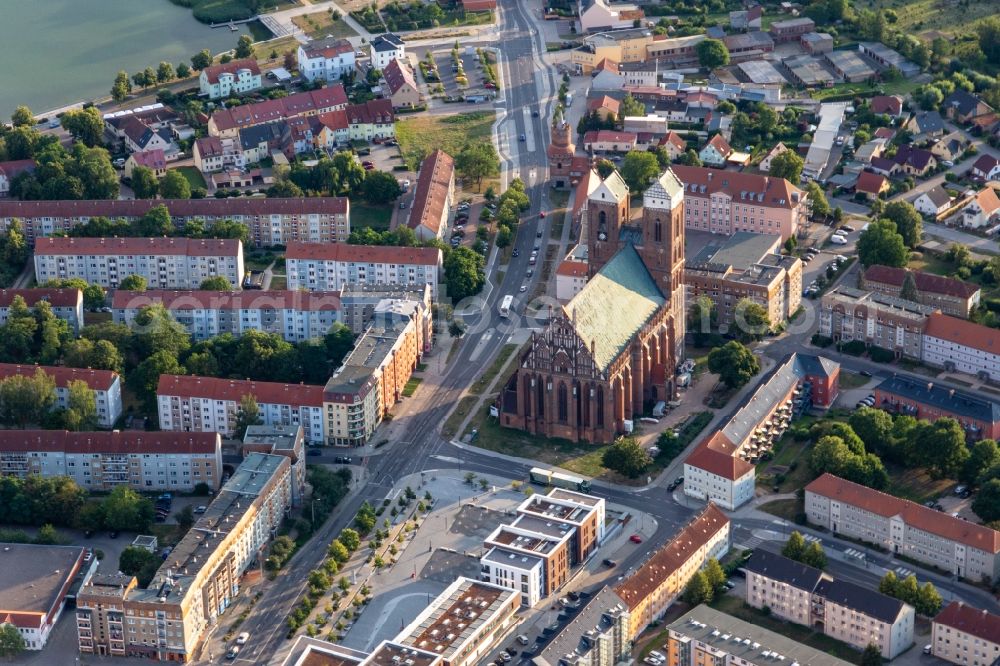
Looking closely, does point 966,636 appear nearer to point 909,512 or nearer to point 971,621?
point 971,621

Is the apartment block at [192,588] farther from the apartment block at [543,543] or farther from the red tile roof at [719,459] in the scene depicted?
the red tile roof at [719,459]

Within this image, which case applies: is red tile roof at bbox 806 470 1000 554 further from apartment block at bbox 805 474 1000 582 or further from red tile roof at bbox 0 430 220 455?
red tile roof at bbox 0 430 220 455

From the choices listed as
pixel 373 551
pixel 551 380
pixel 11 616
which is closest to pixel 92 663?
pixel 11 616

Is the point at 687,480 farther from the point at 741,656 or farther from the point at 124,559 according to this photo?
the point at 124,559

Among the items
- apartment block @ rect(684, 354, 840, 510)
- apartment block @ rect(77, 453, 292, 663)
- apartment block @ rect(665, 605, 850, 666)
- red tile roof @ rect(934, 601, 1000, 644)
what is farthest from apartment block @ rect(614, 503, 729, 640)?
apartment block @ rect(77, 453, 292, 663)

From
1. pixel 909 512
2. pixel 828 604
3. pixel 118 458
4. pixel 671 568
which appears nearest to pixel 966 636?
pixel 828 604

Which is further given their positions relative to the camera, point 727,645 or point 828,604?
point 828,604
